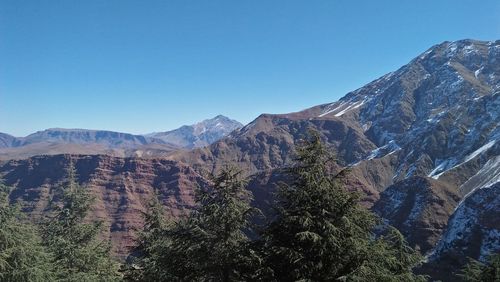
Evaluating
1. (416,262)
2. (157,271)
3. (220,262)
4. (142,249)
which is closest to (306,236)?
(220,262)

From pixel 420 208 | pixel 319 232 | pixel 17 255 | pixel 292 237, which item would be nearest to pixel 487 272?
pixel 319 232

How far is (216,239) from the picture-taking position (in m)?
17.8

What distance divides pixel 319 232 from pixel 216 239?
476 centimetres

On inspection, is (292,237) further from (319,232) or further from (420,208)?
(420,208)

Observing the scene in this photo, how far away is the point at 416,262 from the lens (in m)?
24.3

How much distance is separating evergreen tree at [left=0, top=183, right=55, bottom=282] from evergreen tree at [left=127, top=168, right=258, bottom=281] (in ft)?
28.4

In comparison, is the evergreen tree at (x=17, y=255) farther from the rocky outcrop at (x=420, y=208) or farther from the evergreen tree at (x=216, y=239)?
the rocky outcrop at (x=420, y=208)

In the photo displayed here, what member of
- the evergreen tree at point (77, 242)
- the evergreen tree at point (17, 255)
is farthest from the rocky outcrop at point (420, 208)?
the evergreen tree at point (17, 255)

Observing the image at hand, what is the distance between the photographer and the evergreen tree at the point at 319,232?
1459 centimetres

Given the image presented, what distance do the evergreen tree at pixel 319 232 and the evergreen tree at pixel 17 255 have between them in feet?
47.3

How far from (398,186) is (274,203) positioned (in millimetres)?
172353

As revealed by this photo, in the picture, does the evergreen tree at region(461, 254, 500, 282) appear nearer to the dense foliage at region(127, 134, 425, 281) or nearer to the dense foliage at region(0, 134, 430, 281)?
the dense foliage at region(0, 134, 430, 281)

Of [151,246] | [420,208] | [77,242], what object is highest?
[151,246]

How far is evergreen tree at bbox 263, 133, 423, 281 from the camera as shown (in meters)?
14.6
